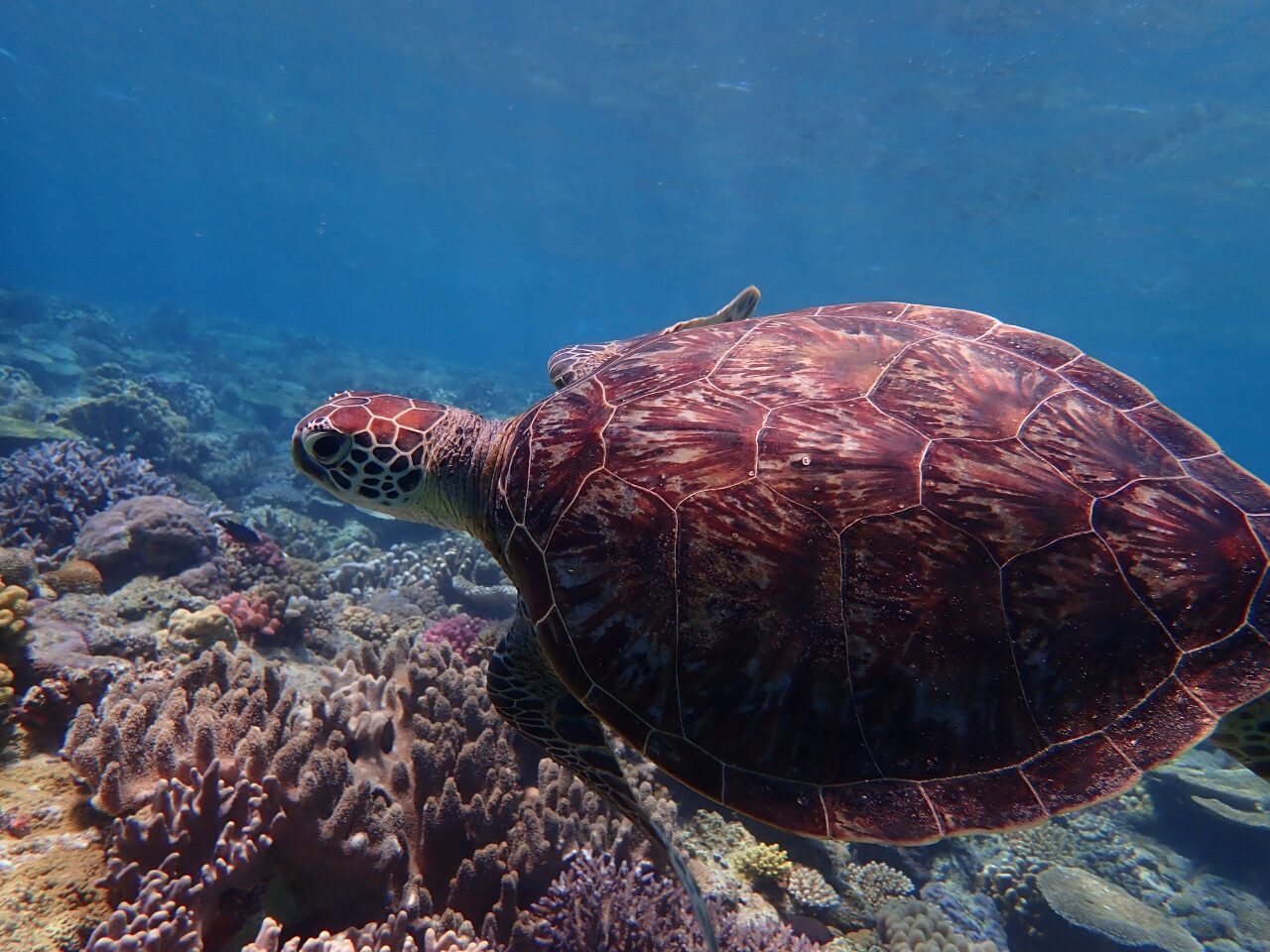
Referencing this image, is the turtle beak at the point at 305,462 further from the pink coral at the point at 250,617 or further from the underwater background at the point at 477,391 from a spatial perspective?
the pink coral at the point at 250,617

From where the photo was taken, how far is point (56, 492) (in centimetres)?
626

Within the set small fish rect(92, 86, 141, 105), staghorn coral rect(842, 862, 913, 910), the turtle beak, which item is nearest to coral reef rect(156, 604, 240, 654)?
the turtle beak

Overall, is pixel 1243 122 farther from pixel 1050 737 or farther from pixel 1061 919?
pixel 1050 737

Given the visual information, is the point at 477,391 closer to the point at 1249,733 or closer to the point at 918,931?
the point at 918,931

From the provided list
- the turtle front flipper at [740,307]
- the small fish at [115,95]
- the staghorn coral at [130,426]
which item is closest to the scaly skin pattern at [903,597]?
the turtle front flipper at [740,307]

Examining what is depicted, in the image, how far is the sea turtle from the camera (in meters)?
1.78

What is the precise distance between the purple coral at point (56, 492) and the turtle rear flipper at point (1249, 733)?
7882mm

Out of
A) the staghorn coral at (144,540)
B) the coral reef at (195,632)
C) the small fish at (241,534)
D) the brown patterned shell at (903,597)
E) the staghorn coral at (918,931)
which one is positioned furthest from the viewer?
the small fish at (241,534)

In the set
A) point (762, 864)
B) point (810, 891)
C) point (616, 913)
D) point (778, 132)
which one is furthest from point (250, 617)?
point (778, 132)

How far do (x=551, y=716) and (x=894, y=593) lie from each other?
1.41m

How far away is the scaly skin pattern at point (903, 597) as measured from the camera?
1.78 metres

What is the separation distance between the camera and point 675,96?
23.9 meters

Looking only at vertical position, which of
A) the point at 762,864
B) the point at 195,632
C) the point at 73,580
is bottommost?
the point at 762,864

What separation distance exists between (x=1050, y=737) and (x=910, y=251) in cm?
3877
